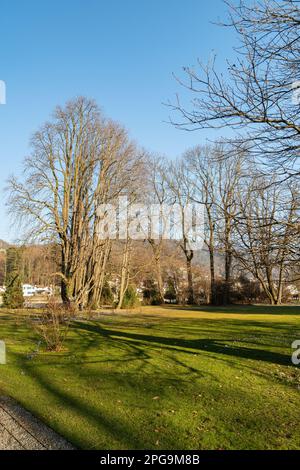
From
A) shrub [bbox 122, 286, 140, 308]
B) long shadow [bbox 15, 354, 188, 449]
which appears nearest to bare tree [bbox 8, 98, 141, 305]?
shrub [bbox 122, 286, 140, 308]

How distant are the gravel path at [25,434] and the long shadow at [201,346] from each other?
15.3ft

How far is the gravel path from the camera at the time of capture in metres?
3.78

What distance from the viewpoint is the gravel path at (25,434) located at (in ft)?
12.4

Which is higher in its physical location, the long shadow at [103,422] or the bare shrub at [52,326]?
the bare shrub at [52,326]

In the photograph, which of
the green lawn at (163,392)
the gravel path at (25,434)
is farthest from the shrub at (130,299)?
the gravel path at (25,434)

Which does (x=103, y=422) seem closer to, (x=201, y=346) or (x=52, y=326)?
(x=52, y=326)

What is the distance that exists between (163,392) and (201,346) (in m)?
3.94

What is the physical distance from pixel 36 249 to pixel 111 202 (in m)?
5.86

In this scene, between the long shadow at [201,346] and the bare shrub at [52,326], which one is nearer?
the long shadow at [201,346]

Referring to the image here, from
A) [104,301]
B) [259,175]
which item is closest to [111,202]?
[104,301]

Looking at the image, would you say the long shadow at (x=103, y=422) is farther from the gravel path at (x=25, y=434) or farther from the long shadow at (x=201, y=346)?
the long shadow at (x=201, y=346)

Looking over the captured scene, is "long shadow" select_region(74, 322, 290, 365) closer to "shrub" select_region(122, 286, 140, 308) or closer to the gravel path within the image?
the gravel path

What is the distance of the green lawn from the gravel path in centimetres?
12
